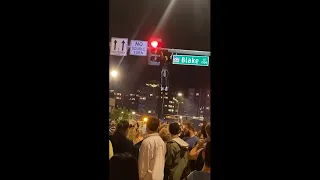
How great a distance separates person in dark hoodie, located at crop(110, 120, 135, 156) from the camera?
169 centimetres

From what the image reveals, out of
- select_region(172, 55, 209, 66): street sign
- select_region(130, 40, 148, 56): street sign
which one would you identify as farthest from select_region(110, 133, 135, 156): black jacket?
select_region(130, 40, 148, 56): street sign

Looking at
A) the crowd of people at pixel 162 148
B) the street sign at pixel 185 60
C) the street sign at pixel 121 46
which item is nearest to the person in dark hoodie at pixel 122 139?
the crowd of people at pixel 162 148

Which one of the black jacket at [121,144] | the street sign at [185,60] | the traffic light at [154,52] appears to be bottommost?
the black jacket at [121,144]

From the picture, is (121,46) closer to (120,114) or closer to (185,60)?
(120,114)

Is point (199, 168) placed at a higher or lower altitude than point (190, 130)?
lower

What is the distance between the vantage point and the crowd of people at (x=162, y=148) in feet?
5.51

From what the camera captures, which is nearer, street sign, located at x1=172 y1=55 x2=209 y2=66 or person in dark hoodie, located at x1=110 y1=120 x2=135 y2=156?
person in dark hoodie, located at x1=110 y1=120 x2=135 y2=156

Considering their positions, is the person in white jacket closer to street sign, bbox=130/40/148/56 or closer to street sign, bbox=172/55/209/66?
street sign, bbox=172/55/209/66

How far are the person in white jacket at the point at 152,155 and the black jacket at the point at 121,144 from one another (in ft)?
→ 0.21

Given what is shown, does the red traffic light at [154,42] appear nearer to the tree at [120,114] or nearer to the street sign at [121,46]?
the street sign at [121,46]
